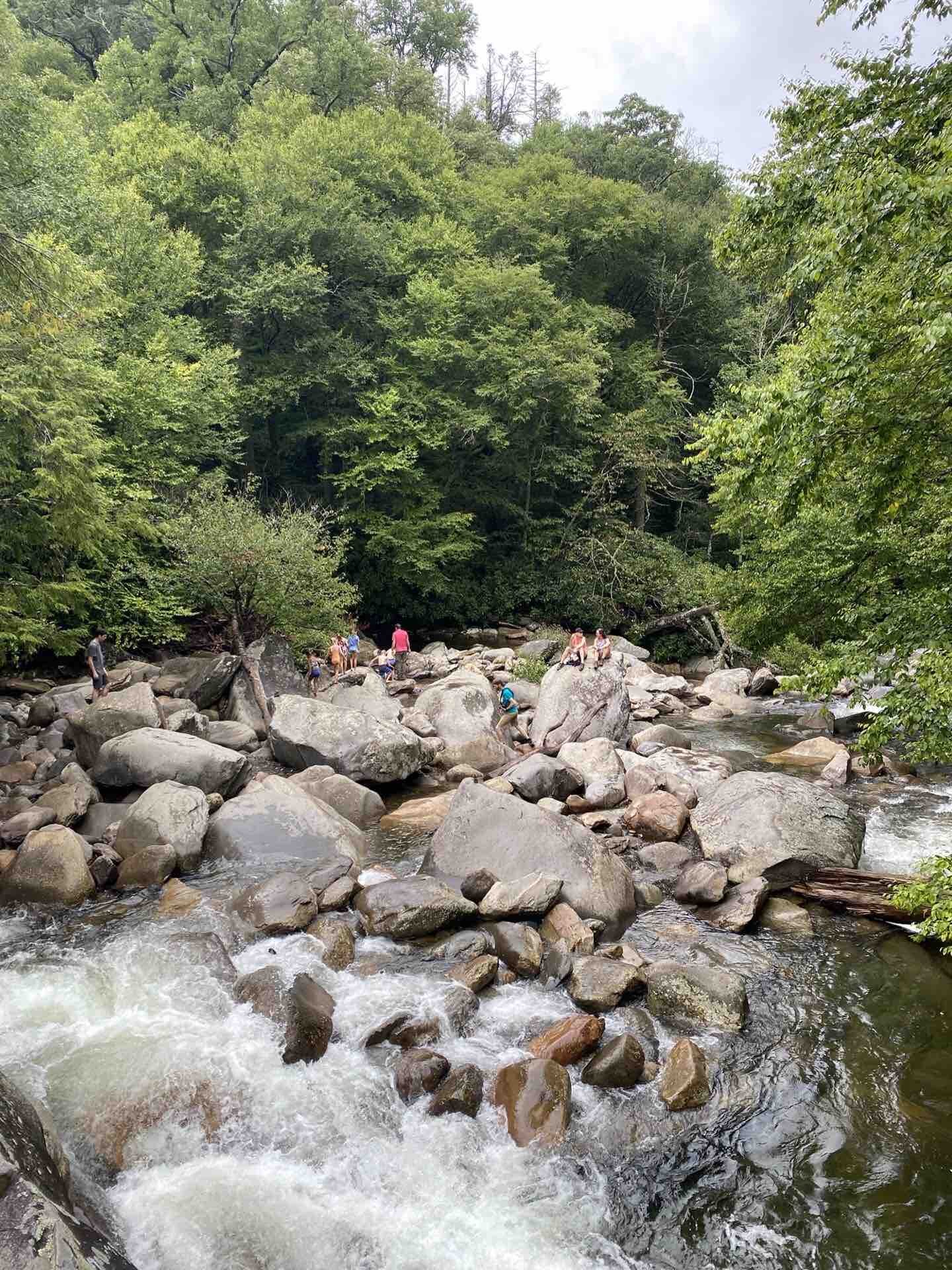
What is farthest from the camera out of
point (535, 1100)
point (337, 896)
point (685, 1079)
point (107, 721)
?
point (107, 721)

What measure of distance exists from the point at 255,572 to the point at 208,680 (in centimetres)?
289

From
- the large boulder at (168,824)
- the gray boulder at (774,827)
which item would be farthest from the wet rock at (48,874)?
the gray boulder at (774,827)

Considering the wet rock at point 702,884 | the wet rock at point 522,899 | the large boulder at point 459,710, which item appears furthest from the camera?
the large boulder at point 459,710

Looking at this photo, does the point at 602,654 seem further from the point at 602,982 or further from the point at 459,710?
the point at 602,982

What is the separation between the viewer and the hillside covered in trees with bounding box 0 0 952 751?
292 inches

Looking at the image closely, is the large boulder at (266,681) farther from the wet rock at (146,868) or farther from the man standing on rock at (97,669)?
the wet rock at (146,868)

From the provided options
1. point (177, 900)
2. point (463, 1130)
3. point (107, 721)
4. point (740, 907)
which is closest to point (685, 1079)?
point (463, 1130)

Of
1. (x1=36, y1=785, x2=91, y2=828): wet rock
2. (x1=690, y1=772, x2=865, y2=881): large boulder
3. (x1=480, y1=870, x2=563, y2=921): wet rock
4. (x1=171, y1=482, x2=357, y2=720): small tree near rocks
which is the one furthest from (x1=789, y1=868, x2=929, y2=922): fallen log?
(x1=171, y1=482, x2=357, y2=720): small tree near rocks

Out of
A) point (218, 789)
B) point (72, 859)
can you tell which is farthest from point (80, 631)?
point (72, 859)

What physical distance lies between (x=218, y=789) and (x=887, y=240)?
443 inches

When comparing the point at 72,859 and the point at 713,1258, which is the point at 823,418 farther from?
the point at 72,859

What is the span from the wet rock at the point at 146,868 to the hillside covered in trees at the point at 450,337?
15.1 ft

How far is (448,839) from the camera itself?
1031 centimetres

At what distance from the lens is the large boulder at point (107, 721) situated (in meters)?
12.6
